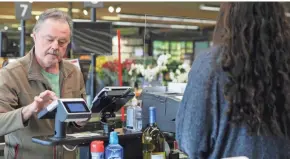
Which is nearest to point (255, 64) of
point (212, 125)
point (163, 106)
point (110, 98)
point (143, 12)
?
point (212, 125)

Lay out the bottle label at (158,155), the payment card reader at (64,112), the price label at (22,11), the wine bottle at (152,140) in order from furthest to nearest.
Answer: the price label at (22,11) < the wine bottle at (152,140) < the bottle label at (158,155) < the payment card reader at (64,112)

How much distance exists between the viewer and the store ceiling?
9.09 m

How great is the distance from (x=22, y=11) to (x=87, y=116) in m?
4.64

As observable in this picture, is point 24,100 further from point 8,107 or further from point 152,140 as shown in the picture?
point 152,140

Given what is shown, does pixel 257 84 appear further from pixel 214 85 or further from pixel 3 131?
pixel 3 131

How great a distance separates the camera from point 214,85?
137 cm

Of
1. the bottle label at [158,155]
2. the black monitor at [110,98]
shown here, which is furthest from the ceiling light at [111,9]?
the bottle label at [158,155]

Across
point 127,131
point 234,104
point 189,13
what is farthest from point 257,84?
point 189,13

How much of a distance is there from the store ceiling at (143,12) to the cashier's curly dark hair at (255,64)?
21.8ft

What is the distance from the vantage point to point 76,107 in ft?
5.96

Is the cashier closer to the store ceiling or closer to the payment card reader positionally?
the payment card reader

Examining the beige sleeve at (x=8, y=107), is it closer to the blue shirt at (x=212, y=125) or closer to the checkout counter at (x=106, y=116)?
the checkout counter at (x=106, y=116)

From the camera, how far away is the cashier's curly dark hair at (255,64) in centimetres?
135

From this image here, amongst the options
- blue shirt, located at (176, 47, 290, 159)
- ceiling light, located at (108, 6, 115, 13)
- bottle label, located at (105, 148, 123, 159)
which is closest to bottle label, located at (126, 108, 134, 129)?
bottle label, located at (105, 148, 123, 159)
